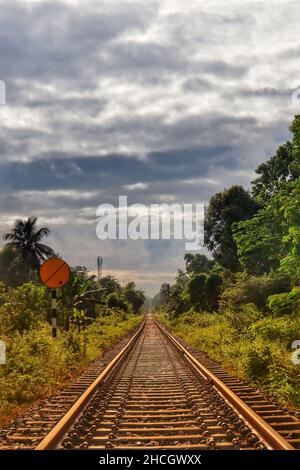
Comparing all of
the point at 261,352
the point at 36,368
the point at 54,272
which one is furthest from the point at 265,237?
the point at 36,368

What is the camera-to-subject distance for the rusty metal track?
532 centimetres

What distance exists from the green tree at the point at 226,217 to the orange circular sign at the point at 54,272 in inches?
1244

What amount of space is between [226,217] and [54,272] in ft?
108

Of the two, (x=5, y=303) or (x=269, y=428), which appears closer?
(x=269, y=428)

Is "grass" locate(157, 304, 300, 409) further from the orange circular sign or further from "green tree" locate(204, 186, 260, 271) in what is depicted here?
"green tree" locate(204, 186, 260, 271)

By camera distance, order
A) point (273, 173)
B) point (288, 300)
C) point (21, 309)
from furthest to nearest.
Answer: point (273, 173)
point (21, 309)
point (288, 300)

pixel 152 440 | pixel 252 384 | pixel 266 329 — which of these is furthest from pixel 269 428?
pixel 266 329

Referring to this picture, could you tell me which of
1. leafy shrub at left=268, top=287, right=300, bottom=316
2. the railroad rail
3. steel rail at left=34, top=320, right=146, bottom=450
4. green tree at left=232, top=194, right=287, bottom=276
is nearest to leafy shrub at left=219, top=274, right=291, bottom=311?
green tree at left=232, top=194, right=287, bottom=276

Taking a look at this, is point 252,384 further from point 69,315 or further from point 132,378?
point 69,315

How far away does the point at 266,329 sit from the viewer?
1534 cm

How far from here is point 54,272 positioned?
15227 mm

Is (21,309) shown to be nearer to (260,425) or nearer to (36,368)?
(36,368)

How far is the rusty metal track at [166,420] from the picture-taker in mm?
5324
